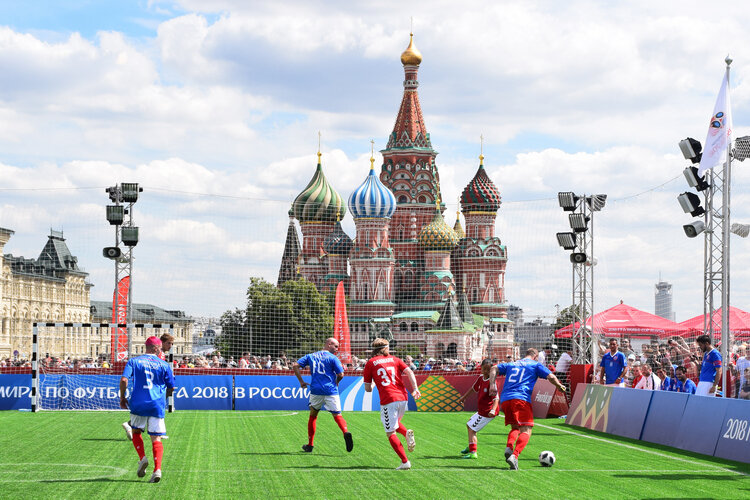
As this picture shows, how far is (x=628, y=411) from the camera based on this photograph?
59.7 ft

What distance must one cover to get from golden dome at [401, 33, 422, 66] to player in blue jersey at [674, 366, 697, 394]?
85986mm

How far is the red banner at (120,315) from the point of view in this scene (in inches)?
1094

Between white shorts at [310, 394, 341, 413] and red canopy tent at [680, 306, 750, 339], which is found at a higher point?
red canopy tent at [680, 306, 750, 339]

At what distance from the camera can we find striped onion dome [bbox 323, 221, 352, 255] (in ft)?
308

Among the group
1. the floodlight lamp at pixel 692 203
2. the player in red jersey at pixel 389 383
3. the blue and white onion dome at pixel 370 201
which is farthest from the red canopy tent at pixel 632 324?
the blue and white onion dome at pixel 370 201

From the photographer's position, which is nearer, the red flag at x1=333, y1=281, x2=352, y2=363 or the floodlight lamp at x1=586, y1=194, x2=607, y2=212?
the floodlight lamp at x1=586, y1=194, x2=607, y2=212

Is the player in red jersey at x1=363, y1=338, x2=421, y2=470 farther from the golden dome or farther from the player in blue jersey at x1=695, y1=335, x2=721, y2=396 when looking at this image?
the golden dome

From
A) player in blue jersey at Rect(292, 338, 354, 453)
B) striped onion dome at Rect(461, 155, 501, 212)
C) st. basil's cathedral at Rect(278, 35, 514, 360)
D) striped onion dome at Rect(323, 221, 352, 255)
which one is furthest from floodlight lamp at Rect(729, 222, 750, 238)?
striped onion dome at Rect(461, 155, 501, 212)

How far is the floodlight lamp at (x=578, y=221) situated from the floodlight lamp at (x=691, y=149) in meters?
5.73

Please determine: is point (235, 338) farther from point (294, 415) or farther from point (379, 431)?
point (379, 431)

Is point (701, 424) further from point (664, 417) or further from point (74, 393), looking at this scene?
point (74, 393)

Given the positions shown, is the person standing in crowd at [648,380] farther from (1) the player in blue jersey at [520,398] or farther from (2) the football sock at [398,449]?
(2) the football sock at [398,449]

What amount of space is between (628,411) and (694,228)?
473 centimetres

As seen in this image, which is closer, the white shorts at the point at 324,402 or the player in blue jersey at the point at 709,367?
the white shorts at the point at 324,402
